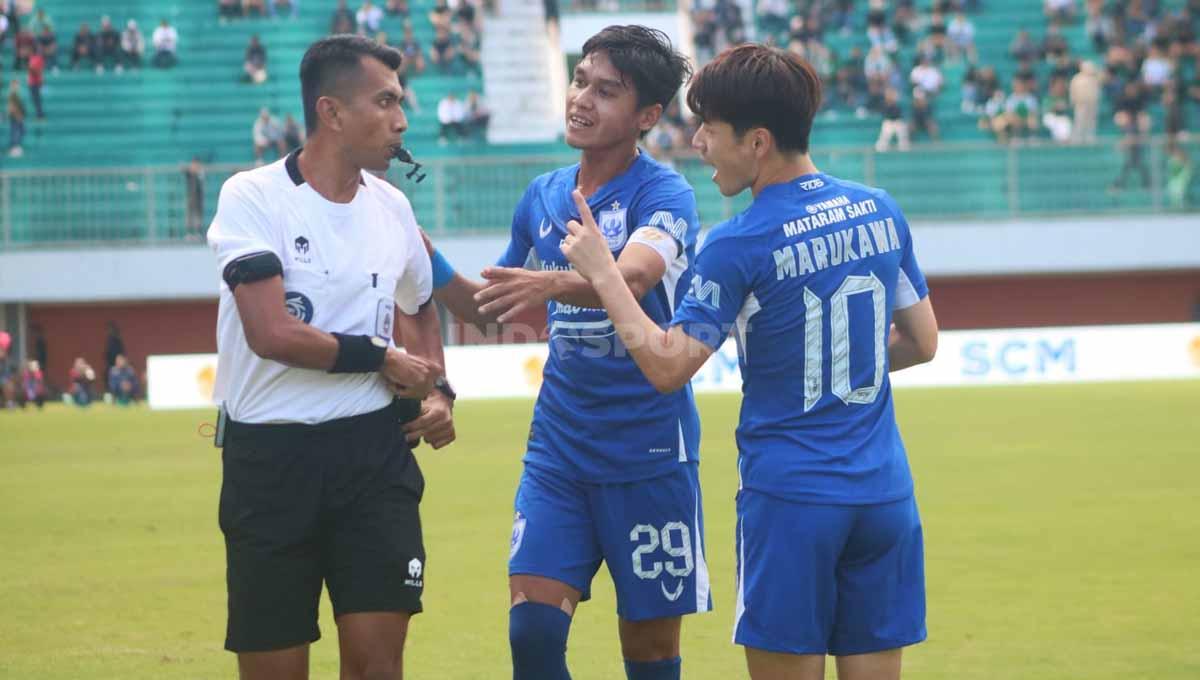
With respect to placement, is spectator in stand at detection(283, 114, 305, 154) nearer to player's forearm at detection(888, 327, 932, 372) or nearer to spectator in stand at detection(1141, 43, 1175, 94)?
spectator in stand at detection(1141, 43, 1175, 94)

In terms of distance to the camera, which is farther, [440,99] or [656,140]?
[440,99]

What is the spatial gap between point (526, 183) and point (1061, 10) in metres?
14.3

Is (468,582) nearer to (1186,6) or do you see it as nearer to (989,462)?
(989,462)

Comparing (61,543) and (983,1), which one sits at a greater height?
(983,1)

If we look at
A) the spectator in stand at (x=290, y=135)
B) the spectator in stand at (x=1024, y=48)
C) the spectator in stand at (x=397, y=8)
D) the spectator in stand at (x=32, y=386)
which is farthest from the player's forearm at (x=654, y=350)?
the spectator in stand at (x=397, y=8)

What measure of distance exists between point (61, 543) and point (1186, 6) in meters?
31.4

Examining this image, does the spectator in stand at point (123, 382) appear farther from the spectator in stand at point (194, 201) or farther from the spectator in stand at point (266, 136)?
the spectator in stand at point (266, 136)

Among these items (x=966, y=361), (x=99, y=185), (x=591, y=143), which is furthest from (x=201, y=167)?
(x=591, y=143)

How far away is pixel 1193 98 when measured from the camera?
3484cm

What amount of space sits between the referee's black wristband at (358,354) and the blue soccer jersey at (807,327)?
1028 millimetres

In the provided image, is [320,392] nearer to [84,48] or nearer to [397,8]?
[397,8]

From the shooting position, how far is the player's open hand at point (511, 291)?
505cm

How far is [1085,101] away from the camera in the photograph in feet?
112

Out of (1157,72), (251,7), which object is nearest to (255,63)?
(251,7)
